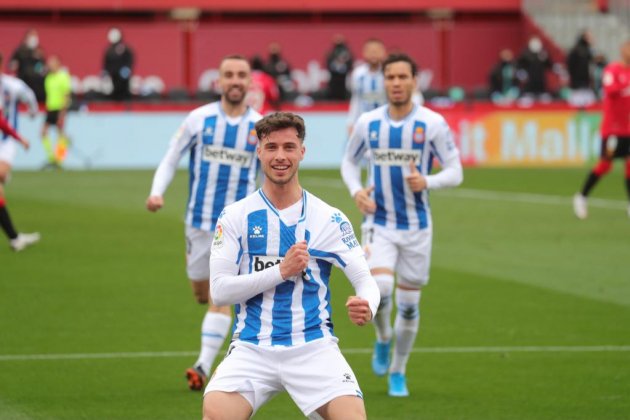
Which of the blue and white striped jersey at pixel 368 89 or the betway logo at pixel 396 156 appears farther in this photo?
the blue and white striped jersey at pixel 368 89

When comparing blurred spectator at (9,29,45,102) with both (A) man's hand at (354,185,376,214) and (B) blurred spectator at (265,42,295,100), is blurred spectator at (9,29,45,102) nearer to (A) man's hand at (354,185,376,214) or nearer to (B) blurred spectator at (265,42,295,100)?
(B) blurred spectator at (265,42,295,100)

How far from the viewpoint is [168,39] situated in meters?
38.9

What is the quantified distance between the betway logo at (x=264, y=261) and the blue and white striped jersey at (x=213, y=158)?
3422mm

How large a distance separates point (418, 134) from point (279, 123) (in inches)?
136

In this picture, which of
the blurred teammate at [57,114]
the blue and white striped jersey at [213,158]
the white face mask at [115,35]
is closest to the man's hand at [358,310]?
the blue and white striped jersey at [213,158]

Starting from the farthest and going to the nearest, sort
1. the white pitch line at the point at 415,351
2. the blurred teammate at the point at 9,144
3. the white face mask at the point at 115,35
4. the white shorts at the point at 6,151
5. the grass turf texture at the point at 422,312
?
the white face mask at the point at 115,35, the white shorts at the point at 6,151, the blurred teammate at the point at 9,144, the white pitch line at the point at 415,351, the grass turf texture at the point at 422,312

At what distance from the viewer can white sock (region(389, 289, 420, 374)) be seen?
9.41 m

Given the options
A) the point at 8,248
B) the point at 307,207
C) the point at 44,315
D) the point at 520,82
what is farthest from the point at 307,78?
the point at 307,207

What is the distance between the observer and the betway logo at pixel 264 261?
20.9ft

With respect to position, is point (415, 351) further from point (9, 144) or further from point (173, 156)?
point (9, 144)

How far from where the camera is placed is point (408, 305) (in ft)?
31.6

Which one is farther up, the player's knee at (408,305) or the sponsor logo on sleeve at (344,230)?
the sponsor logo on sleeve at (344,230)

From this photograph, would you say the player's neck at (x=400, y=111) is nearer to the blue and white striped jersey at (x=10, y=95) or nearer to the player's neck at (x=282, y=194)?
the player's neck at (x=282, y=194)

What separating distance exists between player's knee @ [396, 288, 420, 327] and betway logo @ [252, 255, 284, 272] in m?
3.30
